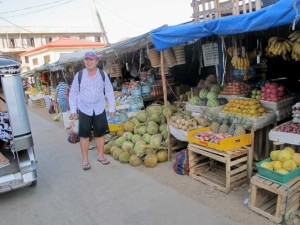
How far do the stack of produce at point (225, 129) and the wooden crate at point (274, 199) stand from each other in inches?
34.0

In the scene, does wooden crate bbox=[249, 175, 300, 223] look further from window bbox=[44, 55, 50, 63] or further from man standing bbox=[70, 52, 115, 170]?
window bbox=[44, 55, 50, 63]

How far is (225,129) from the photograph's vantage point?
4254mm

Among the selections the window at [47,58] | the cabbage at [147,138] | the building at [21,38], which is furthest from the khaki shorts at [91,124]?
the building at [21,38]

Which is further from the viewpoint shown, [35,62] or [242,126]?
[35,62]

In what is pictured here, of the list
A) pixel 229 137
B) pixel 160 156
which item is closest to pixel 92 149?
pixel 160 156

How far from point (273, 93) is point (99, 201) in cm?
325

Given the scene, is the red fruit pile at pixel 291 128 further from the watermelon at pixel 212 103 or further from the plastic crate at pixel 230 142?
the watermelon at pixel 212 103

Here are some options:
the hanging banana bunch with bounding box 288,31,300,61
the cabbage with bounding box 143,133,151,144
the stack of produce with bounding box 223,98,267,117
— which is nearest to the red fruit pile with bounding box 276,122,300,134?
the stack of produce with bounding box 223,98,267,117

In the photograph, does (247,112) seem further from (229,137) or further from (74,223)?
(74,223)

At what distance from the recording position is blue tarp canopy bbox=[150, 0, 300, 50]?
2887 millimetres

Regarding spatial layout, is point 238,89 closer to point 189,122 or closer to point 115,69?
point 189,122

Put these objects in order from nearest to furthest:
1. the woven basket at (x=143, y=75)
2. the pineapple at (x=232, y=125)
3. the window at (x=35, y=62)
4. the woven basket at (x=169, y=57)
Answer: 1. the pineapple at (x=232, y=125)
2. the woven basket at (x=169, y=57)
3. the woven basket at (x=143, y=75)
4. the window at (x=35, y=62)

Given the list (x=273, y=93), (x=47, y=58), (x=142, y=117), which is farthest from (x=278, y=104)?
(x=47, y=58)

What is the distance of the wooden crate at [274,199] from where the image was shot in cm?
297
